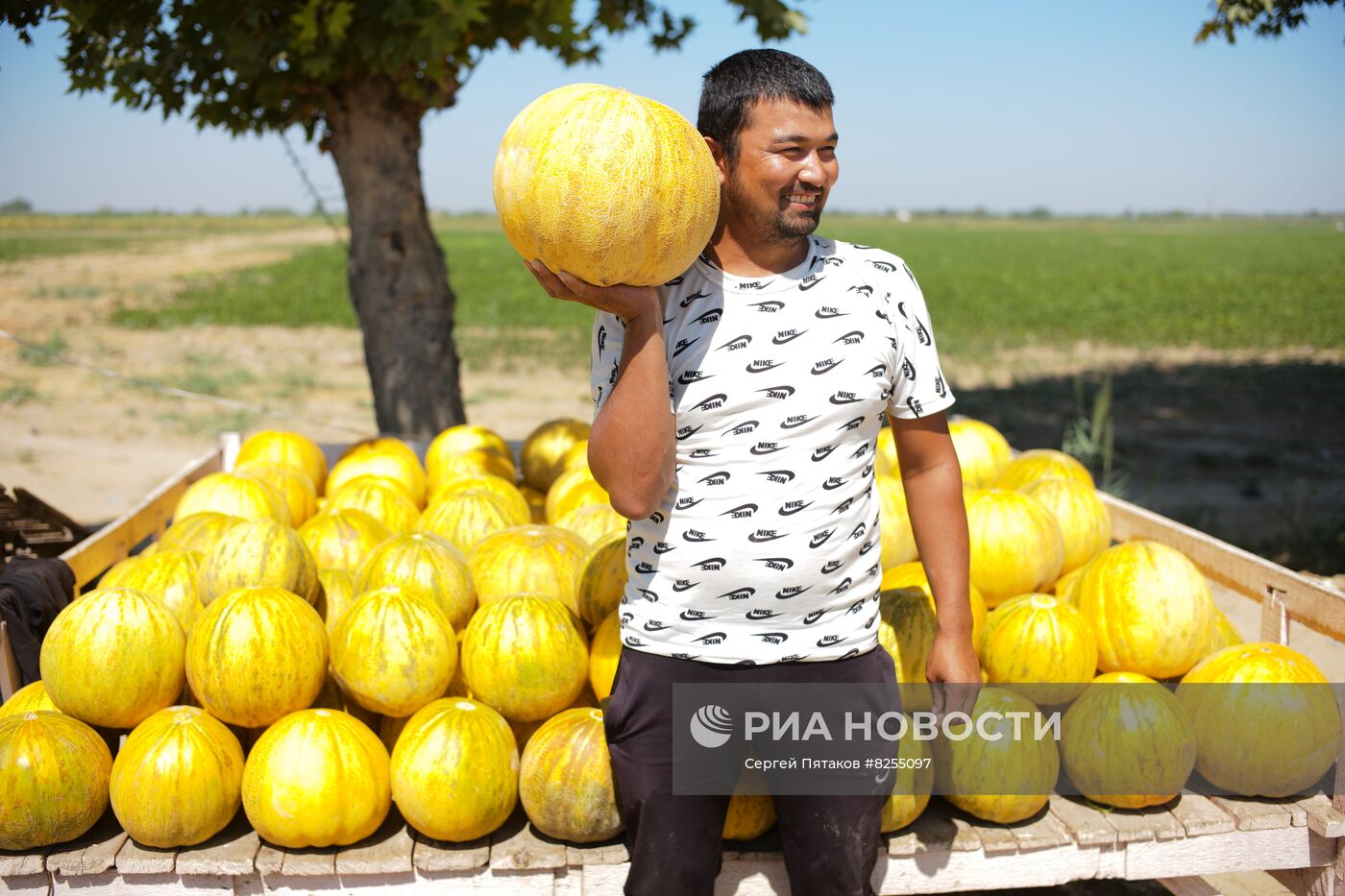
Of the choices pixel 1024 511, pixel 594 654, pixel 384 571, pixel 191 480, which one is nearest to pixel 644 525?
pixel 594 654

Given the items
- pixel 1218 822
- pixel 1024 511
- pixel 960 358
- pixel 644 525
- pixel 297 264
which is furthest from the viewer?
pixel 297 264

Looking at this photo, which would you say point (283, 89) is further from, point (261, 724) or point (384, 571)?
point (261, 724)

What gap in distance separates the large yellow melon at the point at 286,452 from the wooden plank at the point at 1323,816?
4.22 m

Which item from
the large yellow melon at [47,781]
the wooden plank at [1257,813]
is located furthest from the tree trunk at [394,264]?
the wooden plank at [1257,813]

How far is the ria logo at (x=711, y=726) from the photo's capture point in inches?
93.6

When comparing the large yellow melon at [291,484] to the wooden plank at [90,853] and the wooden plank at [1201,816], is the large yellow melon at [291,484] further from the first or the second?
the wooden plank at [1201,816]

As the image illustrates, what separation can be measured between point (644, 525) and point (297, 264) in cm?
4727

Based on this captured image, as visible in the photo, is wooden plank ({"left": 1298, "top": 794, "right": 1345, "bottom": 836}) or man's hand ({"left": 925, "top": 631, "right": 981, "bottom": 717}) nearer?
man's hand ({"left": 925, "top": 631, "right": 981, "bottom": 717})

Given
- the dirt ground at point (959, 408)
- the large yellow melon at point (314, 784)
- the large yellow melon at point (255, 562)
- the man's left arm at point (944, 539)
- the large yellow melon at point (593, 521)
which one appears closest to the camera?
the man's left arm at point (944, 539)

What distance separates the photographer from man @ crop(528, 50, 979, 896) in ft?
7.50

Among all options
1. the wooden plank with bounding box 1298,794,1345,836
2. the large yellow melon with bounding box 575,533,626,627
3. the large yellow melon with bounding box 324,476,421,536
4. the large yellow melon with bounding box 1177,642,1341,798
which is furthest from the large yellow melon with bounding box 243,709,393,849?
the wooden plank with bounding box 1298,794,1345,836

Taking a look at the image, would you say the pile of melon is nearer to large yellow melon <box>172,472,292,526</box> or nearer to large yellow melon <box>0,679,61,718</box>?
large yellow melon <box>0,679,61,718</box>

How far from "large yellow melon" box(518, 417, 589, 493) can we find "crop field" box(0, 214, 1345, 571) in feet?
6.00

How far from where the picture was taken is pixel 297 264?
45688mm
